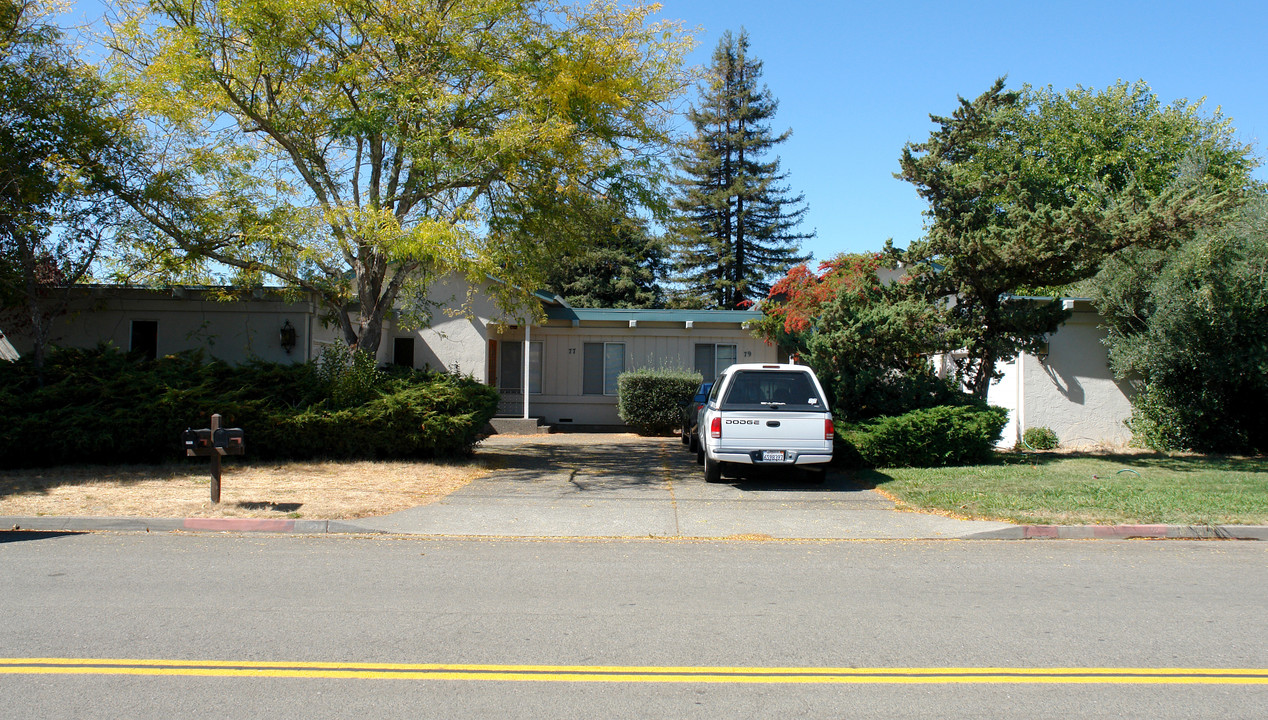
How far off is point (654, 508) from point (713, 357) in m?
13.0

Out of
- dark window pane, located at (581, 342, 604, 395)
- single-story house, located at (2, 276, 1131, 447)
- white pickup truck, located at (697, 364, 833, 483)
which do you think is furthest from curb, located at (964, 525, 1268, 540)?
dark window pane, located at (581, 342, 604, 395)

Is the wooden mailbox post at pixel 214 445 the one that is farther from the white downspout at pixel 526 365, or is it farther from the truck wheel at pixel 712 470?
the white downspout at pixel 526 365

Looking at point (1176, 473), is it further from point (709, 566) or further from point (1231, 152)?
point (1231, 152)

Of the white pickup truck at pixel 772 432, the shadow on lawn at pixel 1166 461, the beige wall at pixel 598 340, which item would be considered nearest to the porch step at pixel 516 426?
the beige wall at pixel 598 340

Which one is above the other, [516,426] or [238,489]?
[516,426]

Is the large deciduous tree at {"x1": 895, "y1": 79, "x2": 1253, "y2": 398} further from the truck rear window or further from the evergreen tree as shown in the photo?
the evergreen tree

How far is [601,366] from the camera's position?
76.1ft

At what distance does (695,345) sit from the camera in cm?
2317

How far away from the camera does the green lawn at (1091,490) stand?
9.53m

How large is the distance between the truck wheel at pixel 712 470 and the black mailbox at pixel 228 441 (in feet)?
21.2

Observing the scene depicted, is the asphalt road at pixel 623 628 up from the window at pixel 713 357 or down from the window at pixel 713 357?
down

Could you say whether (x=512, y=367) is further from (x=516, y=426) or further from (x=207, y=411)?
(x=207, y=411)

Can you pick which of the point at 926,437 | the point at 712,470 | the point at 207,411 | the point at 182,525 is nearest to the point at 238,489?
the point at 182,525

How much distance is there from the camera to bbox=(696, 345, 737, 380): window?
23.2 metres
